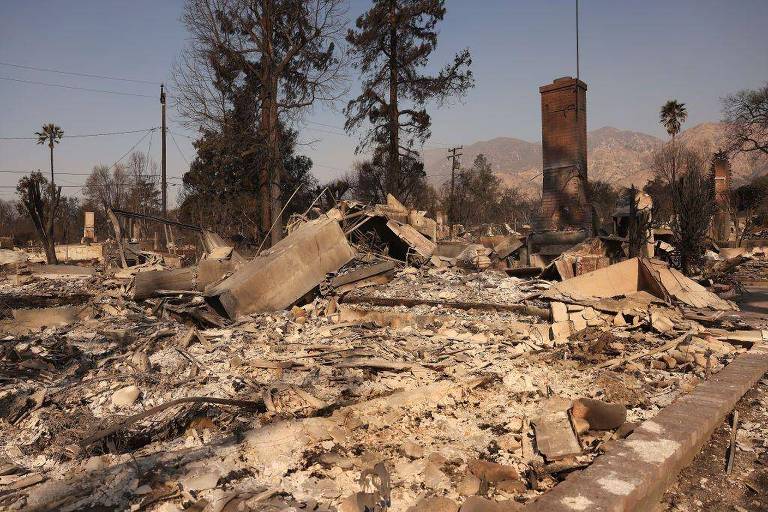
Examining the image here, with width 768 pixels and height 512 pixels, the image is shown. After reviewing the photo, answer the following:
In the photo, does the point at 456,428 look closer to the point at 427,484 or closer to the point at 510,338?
the point at 427,484

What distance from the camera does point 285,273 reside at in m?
8.08

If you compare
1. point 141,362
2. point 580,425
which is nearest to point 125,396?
point 141,362

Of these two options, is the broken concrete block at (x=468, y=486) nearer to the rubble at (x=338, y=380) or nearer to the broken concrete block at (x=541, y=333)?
the rubble at (x=338, y=380)

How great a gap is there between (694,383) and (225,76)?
18278 millimetres

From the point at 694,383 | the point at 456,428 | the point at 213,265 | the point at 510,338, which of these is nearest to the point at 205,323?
the point at 213,265

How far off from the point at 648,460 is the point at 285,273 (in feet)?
19.9

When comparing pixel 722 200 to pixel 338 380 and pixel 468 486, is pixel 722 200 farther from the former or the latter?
pixel 468 486

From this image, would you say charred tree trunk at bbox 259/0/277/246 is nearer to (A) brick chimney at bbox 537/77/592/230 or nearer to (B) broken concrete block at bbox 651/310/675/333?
(A) brick chimney at bbox 537/77/592/230

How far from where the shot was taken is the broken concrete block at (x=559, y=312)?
21.3 feet

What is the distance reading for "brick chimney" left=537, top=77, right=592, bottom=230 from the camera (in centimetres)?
1380

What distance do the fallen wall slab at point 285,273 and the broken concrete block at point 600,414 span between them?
202 inches

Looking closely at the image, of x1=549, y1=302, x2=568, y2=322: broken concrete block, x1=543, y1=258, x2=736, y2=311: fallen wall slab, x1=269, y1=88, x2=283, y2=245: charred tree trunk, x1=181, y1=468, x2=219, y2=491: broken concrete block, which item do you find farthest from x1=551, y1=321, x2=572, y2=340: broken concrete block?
x1=269, y1=88, x2=283, y2=245: charred tree trunk

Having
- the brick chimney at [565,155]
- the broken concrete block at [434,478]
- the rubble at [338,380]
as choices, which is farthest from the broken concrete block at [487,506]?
the brick chimney at [565,155]

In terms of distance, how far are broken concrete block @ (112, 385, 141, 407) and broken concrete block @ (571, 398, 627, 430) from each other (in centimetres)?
344
